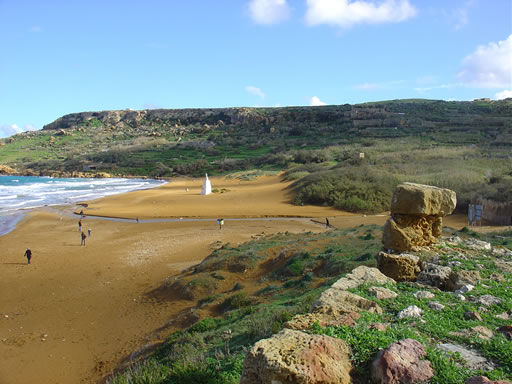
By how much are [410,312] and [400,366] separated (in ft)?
5.13

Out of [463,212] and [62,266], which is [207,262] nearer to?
[62,266]

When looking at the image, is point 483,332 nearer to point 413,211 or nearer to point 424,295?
point 424,295

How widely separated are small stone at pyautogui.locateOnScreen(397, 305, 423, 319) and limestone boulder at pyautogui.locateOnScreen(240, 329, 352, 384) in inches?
55.8

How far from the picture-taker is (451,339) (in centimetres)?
404

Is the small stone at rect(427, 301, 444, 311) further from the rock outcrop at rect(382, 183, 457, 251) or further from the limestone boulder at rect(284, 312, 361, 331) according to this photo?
the rock outcrop at rect(382, 183, 457, 251)

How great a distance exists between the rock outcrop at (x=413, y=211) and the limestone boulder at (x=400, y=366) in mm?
4688

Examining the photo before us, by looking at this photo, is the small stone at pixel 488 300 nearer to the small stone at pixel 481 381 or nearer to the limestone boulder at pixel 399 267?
the limestone boulder at pixel 399 267

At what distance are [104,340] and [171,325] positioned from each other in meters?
1.77

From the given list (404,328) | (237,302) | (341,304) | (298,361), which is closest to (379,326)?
(404,328)

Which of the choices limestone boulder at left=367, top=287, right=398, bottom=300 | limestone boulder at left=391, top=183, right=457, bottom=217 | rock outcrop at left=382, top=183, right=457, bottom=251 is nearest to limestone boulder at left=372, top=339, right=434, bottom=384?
limestone boulder at left=367, top=287, right=398, bottom=300

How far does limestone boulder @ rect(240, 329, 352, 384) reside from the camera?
307 centimetres

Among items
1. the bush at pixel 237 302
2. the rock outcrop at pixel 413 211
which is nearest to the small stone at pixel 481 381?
the rock outcrop at pixel 413 211

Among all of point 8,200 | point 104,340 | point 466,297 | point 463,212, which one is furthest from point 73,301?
point 8,200

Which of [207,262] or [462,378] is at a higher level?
[462,378]
